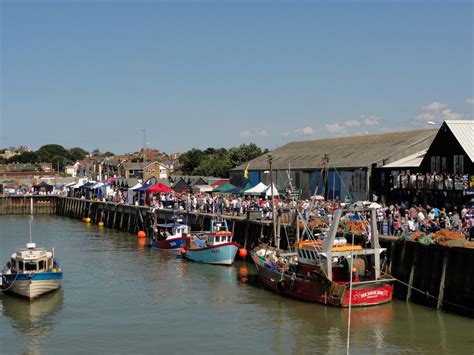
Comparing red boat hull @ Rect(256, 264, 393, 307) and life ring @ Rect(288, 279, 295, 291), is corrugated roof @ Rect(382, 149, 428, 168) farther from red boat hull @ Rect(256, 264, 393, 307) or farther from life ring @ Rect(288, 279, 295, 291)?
red boat hull @ Rect(256, 264, 393, 307)

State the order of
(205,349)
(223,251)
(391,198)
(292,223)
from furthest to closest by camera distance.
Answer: (391,198), (223,251), (292,223), (205,349)

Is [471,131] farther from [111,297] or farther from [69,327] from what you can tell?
[69,327]

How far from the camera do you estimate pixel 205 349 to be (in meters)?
26.8

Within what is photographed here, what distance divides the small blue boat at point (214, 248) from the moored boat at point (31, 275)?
1223 cm

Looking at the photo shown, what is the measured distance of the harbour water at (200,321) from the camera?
2723cm

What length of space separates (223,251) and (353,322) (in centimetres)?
1647

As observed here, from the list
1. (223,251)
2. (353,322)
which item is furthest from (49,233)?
(353,322)

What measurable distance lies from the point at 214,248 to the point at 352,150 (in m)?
23.0

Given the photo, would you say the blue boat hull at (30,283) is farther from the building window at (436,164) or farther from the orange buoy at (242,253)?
the building window at (436,164)

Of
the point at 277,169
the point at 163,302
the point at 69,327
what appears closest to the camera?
the point at 69,327

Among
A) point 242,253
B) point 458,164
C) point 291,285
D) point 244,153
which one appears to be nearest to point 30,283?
point 291,285

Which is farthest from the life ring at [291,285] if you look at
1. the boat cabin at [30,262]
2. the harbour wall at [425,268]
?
the boat cabin at [30,262]

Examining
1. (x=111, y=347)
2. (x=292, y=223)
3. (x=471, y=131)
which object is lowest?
(x=111, y=347)

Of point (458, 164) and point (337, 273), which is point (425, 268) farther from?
point (458, 164)
